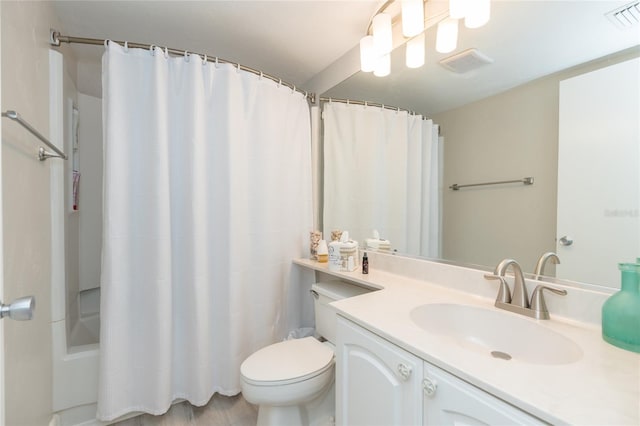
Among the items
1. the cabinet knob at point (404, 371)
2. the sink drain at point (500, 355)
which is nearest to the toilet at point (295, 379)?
the cabinet knob at point (404, 371)

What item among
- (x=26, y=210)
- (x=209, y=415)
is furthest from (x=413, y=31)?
(x=209, y=415)

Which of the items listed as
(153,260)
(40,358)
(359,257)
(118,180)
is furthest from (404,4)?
(40,358)

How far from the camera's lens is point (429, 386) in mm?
691

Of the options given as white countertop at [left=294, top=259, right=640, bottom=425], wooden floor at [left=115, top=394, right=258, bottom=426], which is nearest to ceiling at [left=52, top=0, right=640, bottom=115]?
white countertop at [left=294, top=259, right=640, bottom=425]

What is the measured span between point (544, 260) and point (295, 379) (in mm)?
1083

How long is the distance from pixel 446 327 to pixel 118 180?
1661 millimetres

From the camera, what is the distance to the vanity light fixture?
1128mm

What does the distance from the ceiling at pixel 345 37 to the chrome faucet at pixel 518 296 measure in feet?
2.40

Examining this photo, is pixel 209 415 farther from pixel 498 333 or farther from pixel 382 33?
pixel 382 33

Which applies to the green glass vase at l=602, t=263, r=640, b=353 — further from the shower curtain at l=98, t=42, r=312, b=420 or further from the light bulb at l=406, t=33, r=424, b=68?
the shower curtain at l=98, t=42, r=312, b=420

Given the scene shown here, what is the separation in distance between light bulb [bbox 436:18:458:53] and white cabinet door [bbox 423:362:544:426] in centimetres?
135

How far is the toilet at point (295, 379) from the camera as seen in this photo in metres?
1.16

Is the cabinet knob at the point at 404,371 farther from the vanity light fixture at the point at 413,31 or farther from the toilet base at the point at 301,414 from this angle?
the vanity light fixture at the point at 413,31

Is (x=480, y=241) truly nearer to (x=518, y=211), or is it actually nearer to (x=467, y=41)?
(x=518, y=211)
